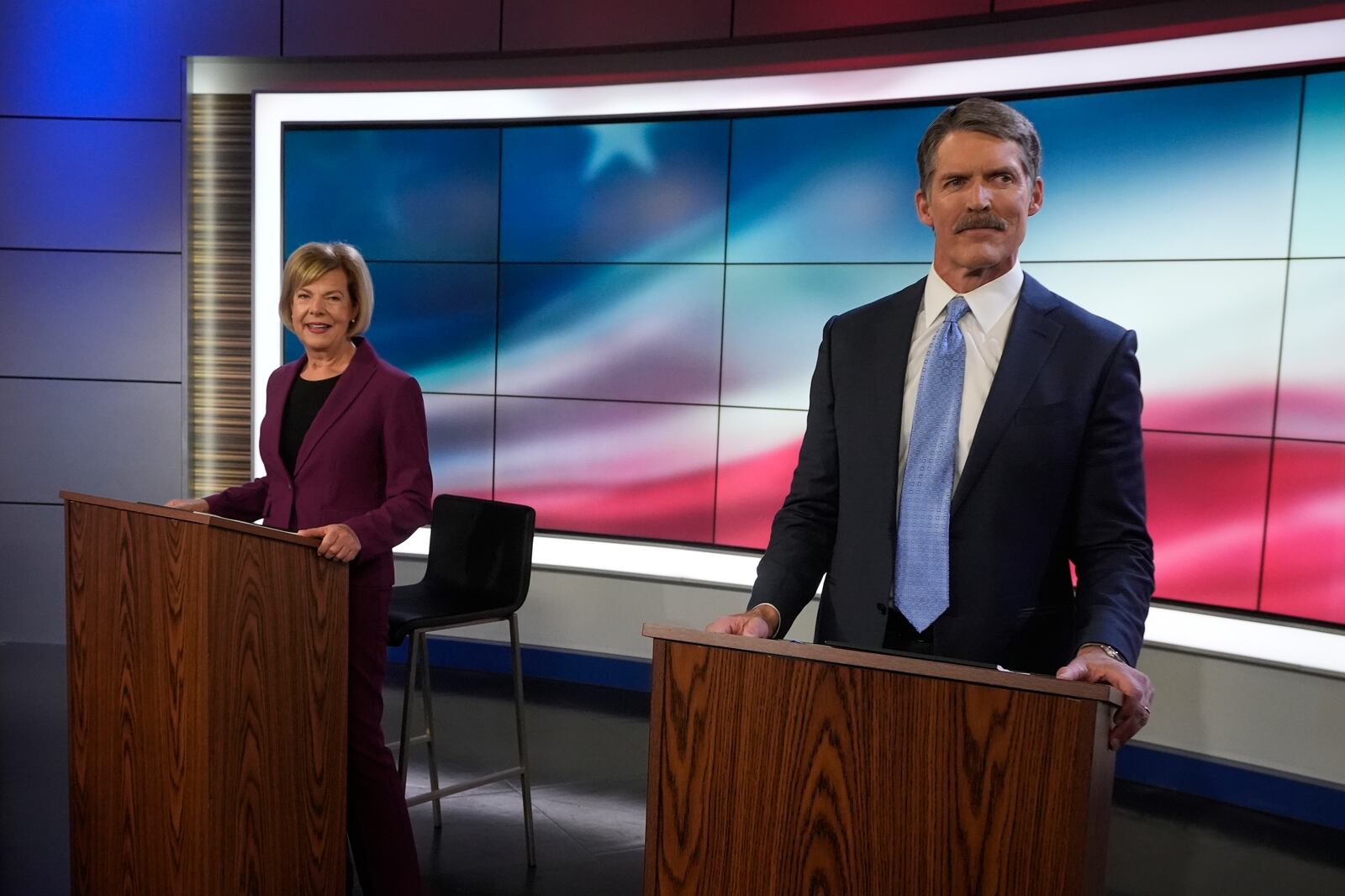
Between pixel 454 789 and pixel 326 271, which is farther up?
pixel 326 271

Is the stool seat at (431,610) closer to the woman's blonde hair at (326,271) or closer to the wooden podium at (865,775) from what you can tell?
the woman's blonde hair at (326,271)

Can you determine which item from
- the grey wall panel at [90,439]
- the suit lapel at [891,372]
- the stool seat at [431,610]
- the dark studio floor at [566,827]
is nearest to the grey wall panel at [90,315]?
the grey wall panel at [90,439]

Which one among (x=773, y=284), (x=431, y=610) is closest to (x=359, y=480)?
(x=431, y=610)

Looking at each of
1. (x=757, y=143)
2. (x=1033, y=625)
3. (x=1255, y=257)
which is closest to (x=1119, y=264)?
(x=1255, y=257)

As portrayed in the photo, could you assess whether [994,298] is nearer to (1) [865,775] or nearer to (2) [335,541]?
(1) [865,775]

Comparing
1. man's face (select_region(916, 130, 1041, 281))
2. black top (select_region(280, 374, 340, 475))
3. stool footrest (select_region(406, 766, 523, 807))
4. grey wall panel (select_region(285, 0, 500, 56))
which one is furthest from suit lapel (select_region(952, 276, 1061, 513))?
grey wall panel (select_region(285, 0, 500, 56))

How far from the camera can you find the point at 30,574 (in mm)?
5035

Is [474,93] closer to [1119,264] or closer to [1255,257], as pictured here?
[1119,264]

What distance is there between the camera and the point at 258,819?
2.18 meters

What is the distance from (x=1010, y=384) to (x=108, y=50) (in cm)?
490

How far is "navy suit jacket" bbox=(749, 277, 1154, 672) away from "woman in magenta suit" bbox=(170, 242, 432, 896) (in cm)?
119

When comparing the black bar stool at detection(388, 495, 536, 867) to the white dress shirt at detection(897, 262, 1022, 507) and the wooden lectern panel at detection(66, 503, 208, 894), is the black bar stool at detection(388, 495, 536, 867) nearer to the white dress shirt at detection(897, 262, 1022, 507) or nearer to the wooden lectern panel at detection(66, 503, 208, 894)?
the wooden lectern panel at detection(66, 503, 208, 894)

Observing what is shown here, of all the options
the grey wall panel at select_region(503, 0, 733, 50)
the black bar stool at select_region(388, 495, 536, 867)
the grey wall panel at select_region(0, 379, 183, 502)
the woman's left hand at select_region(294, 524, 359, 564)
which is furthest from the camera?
the grey wall panel at select_region(0, 379, 183, 502)

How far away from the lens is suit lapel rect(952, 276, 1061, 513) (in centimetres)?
150
